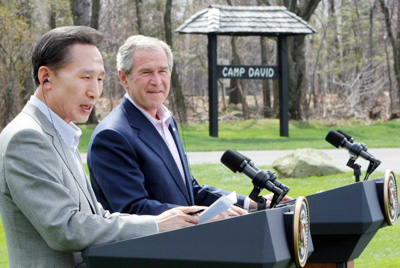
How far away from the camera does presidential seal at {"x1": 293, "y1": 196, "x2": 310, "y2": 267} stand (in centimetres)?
276

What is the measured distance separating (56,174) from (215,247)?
584 millimetres

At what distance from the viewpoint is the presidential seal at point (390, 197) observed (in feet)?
12.9

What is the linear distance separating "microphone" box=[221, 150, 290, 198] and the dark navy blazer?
69cm

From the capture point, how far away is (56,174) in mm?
2771

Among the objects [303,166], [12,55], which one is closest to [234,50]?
[12,55]

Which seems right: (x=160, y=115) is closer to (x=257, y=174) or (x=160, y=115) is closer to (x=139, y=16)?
(x=257, y=174)

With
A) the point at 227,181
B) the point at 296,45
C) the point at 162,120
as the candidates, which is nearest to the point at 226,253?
the point at 162,120

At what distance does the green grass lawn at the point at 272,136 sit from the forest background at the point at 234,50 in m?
2.21

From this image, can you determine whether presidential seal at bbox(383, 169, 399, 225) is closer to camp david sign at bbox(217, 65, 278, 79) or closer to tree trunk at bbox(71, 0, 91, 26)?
camp david sign at bbox(217, 65, 278, 79)

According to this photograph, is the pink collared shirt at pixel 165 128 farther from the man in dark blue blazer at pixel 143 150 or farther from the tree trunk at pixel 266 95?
Answer: the tree trunk at pixel 266 95

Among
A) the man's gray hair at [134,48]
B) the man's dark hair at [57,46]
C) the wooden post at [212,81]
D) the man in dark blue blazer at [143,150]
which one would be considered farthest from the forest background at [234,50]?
the man's dark hair at [57,46]

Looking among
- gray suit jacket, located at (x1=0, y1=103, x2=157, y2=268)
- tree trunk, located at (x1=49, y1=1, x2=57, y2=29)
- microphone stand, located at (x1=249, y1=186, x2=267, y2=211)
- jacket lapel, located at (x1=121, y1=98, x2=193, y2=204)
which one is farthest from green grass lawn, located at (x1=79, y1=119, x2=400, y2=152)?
gray suit jacket, located at (x1=0, y1=103, x2=157, y2=268)

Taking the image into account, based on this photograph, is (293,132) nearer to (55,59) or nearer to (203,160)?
(203,160)

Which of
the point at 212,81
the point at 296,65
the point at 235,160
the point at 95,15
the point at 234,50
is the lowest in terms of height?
the point at 234,50
